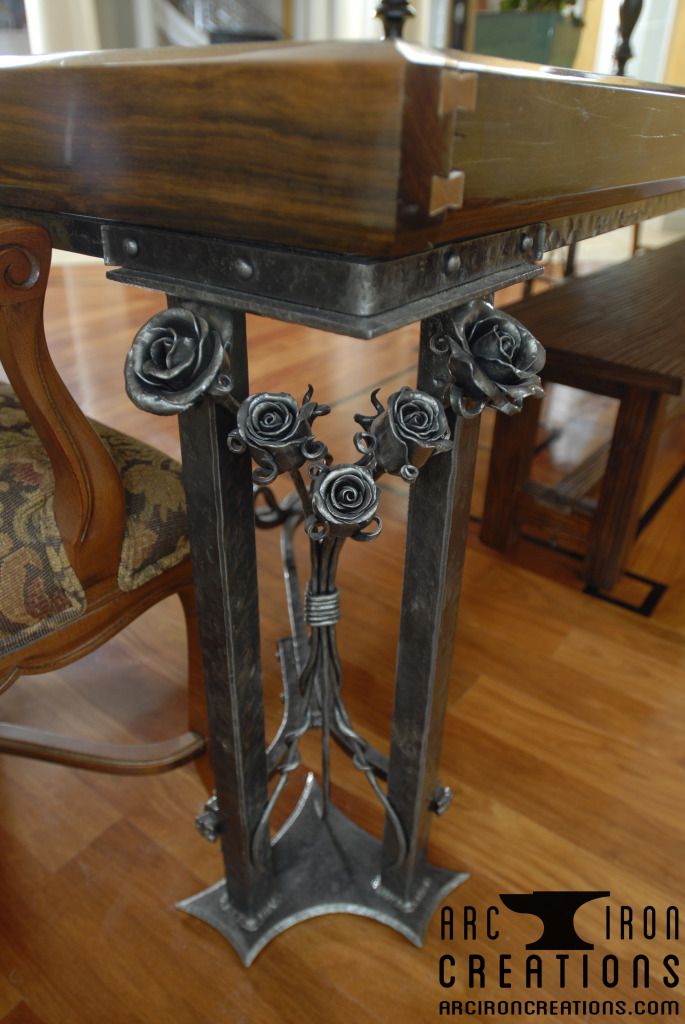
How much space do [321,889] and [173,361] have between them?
0.65 m

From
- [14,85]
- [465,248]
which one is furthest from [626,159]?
[14,85]

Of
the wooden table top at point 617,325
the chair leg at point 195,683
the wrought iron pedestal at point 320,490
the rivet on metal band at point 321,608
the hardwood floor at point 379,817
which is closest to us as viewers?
the wrought iron pedestal at point 320,490

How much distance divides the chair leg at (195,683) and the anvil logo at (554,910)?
407 mm

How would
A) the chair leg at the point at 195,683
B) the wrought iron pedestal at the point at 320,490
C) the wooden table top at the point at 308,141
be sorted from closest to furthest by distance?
1. the wooden table top at the point at 308,141
2. the wrought iron pedestal at the point at 320,490
3. the chair leg at the point at 195,683

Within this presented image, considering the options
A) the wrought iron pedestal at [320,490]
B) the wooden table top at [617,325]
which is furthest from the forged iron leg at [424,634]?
the wooden table top at [617,325]

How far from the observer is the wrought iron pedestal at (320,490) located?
0.46 m

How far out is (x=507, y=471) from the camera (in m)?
1.45

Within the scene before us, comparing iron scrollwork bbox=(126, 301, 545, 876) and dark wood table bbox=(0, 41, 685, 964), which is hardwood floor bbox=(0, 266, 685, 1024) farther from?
iron scrollwork bbox=(126, 301, 545, 876)

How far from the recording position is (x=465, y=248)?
0.48 meters

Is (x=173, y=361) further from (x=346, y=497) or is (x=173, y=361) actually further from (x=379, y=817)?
(x=379, y=817)

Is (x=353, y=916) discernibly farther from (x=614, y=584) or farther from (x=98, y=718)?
(x=614, y=584)

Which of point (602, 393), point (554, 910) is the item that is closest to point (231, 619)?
point (554, 910)

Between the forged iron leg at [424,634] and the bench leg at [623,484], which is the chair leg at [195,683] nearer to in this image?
the forged iron leg at [424,634]

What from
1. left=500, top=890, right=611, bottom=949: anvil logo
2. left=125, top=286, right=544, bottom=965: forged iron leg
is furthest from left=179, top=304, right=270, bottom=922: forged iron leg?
left=500, top=890, right=611, bottom=949: anvil logo
